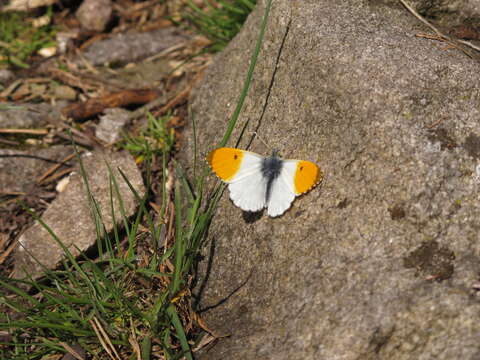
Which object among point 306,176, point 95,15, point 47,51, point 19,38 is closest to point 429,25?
point 306,176

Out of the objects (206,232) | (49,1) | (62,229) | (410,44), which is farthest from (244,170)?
(49,1)

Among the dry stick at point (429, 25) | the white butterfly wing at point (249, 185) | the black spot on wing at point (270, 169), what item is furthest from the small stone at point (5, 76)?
the dry stick at point (429, 25)

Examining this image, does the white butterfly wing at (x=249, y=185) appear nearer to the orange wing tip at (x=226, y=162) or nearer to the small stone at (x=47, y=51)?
the orange wing tip at (x=226, y=162)

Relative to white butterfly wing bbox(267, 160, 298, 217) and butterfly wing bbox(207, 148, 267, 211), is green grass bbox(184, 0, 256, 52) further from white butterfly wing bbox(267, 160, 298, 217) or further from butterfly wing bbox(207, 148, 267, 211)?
white butterfly wing bbox(267, 160, 298, 217)

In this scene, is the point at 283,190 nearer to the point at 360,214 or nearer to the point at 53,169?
the point at 360,214

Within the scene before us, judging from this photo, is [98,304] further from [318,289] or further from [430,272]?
[430,272]

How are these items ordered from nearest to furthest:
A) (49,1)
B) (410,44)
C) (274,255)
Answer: (274,255), (410,44), (49,1)

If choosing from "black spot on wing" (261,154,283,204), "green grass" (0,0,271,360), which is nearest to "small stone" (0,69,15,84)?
"green grass" (0,0,271,360)
